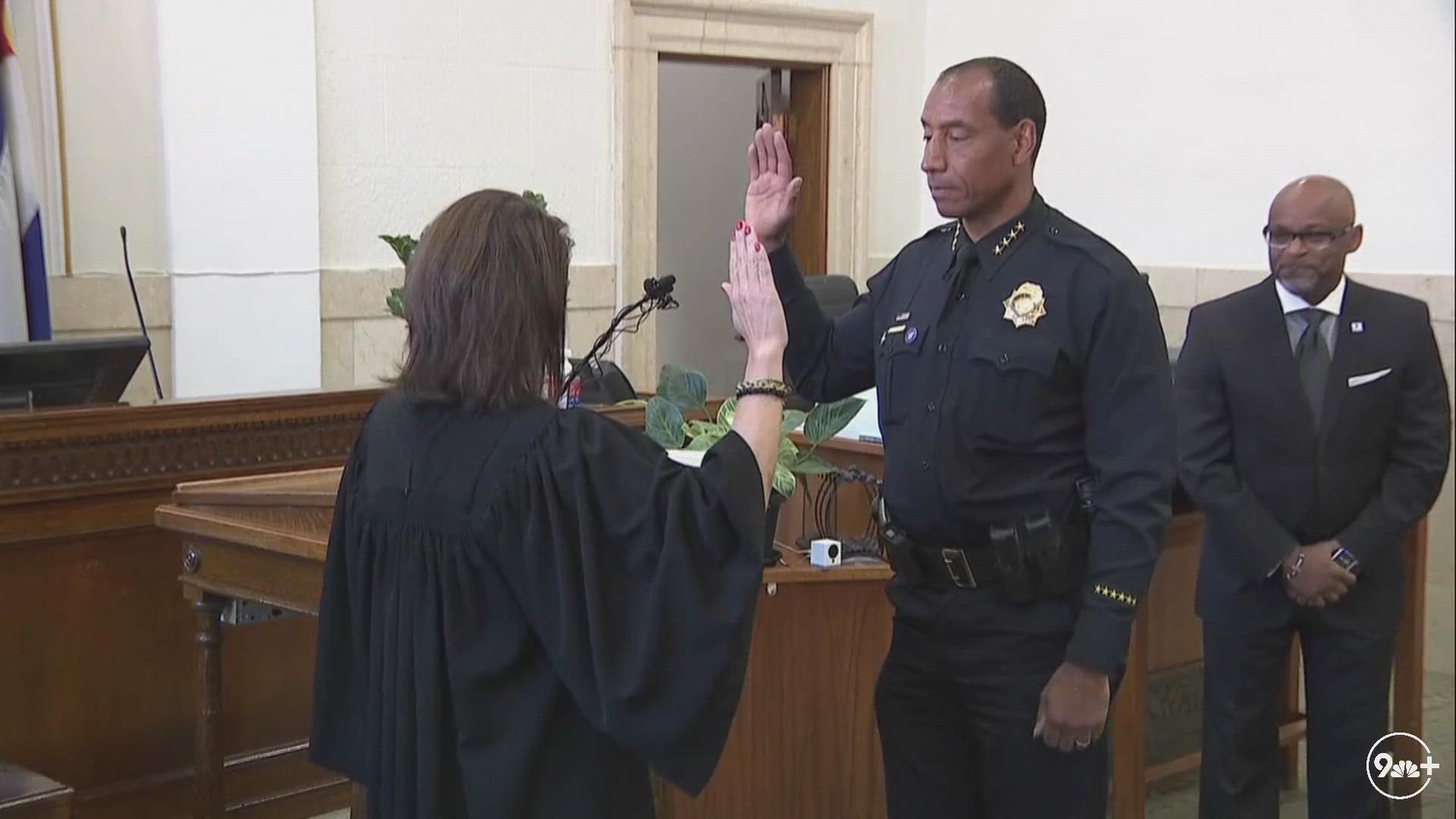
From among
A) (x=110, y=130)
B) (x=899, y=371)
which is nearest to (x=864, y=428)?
(x=899, y=371)

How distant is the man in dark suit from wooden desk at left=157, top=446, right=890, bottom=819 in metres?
0.85

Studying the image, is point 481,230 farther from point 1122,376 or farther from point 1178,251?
point 1178,251

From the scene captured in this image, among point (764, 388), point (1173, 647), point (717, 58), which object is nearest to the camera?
point (764, 388)

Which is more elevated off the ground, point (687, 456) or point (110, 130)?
point (110, 130)

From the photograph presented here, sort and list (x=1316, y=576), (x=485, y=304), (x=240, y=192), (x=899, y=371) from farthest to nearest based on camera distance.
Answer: (x=240, y=192), (x=1316, y=576), (x=899, y=371), (x=485, y=304)

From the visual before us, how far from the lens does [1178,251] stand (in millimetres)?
5906

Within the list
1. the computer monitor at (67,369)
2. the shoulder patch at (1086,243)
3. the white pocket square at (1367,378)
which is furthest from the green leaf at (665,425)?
the computer monitor at (67,369)

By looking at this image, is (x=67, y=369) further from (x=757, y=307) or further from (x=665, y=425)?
(x=757, y=307)

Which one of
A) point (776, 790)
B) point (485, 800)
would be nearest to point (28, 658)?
point (776, 790)

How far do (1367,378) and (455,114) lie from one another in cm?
368

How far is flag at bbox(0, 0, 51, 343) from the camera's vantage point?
175 inches

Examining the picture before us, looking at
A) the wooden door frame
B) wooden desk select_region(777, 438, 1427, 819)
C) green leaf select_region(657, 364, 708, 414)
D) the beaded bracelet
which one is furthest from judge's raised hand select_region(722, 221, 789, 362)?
the wooden door frame

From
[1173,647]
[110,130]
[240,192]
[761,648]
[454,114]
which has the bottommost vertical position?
[1173,647]

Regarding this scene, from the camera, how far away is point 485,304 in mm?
1767
